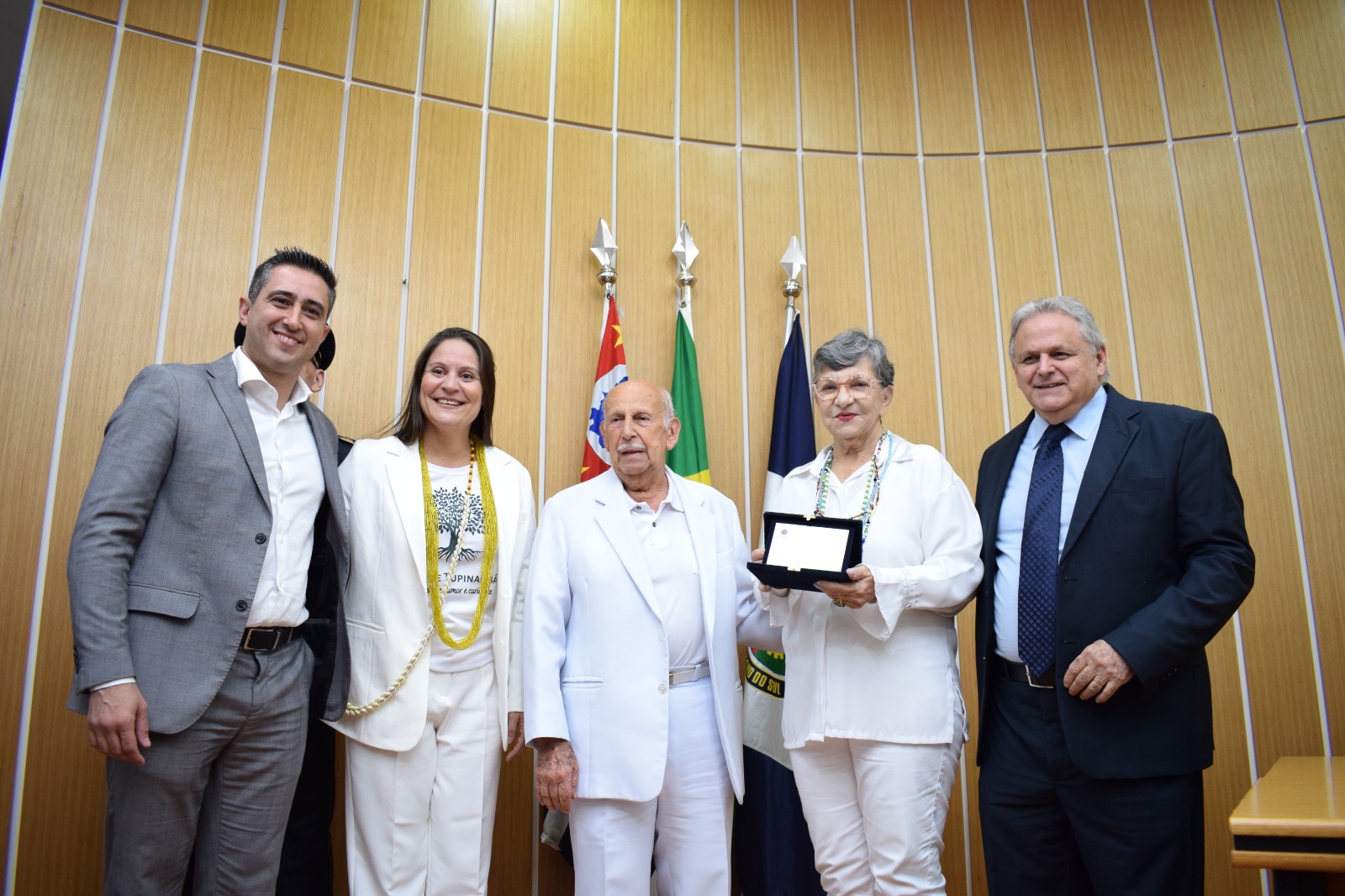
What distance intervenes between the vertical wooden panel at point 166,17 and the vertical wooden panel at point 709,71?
2048 mm

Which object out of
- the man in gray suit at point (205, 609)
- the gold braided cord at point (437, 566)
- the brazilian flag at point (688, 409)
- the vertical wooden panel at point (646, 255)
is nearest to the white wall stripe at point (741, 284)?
the brazilian flag at point (688, 409)

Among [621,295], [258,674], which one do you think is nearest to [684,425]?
[621,295]

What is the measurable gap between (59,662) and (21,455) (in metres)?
0.68

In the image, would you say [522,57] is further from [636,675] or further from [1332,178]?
[1332,178]

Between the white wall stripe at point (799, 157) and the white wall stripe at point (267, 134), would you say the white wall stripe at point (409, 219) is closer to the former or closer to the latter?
the white wall stripe at point (267, 134)

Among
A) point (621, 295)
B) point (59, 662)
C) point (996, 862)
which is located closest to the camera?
point (996, 862)

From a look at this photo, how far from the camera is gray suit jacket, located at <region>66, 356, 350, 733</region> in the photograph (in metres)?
1.70

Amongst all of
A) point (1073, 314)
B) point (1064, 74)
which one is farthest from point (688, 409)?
point (1064, 74)

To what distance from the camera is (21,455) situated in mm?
2549

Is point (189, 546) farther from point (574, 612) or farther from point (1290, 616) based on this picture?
point (1290, 616)

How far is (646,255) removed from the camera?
3.62m

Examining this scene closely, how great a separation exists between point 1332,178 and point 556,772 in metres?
4.12

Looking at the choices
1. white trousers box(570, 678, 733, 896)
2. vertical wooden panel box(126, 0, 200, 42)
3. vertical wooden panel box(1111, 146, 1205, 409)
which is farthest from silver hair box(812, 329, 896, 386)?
vertical wooden panel box(126, 0, 200, 42)

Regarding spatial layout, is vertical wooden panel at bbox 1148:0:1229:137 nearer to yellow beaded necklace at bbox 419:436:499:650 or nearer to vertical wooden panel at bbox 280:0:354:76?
yellow beaded necklace at bbox 419:436:499:650
